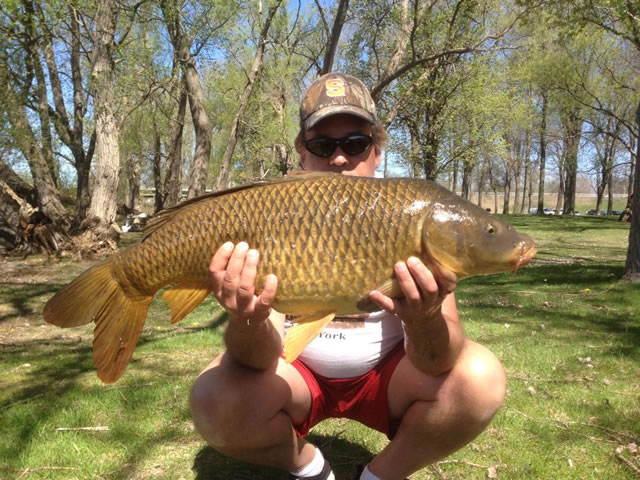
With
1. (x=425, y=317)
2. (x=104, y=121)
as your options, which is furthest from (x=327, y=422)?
(x=104, y=121)

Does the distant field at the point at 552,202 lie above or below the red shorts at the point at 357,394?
above

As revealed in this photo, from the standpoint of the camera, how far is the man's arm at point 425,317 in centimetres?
145

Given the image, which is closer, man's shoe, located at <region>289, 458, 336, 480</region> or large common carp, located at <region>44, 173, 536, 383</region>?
large common carp, located at <region>44, 173, 536, 383</region>

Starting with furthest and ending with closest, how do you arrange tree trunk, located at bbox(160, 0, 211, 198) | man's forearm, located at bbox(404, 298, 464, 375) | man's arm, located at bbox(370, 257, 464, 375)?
tree trunk, located at bbox(160, 0, 211, 198)
man's forearm, located at bbox(404, 298, 464, 375)
man's arm, located at bbox(370, 257, 464, 375)

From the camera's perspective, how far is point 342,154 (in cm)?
219

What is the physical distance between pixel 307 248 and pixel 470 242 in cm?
52

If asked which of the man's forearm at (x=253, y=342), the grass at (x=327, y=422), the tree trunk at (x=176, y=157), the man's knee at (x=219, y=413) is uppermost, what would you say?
the tree trunk at (x=176, y=157)

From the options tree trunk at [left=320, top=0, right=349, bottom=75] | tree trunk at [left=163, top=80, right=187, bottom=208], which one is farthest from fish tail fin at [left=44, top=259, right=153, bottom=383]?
tree trunk at [left=163, top=80, right=187, bottom=208]

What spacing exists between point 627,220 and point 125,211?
23.4m

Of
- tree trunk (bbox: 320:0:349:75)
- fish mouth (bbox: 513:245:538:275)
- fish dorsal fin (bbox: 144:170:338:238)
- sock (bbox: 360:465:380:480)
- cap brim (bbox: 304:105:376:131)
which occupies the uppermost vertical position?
tree trunk (bbox: 320:0:349:75)

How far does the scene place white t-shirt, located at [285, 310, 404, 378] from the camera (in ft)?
6.24

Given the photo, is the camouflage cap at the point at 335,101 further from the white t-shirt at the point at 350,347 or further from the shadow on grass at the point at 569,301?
the shadow on grass at the point at 569,301

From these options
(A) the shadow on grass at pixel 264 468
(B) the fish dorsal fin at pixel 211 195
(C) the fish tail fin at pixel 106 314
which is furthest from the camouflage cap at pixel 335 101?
(A) the shadow on grass at pixel 264 468

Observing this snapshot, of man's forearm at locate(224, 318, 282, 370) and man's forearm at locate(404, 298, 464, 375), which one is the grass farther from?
man's forearm at locate(404, 298, 464, 375)
